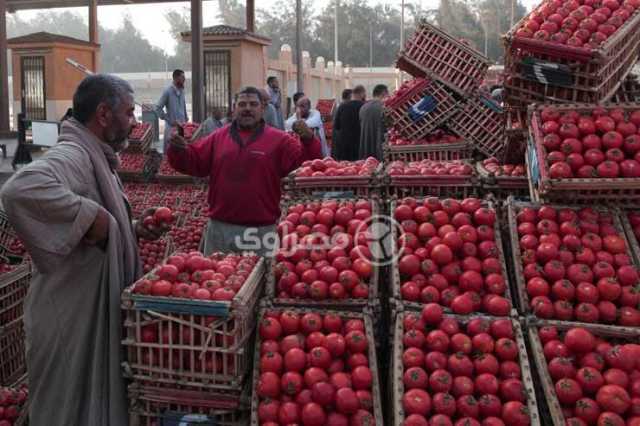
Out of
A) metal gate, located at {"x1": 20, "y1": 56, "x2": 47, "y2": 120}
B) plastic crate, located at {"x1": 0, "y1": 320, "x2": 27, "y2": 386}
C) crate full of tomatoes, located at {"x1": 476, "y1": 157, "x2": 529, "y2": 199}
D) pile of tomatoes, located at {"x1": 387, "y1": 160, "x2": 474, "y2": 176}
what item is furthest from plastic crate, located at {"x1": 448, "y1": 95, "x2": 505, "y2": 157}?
metal gate, located at {"x1": 20, "y1": 56, "x2": 47, "y2": 120}

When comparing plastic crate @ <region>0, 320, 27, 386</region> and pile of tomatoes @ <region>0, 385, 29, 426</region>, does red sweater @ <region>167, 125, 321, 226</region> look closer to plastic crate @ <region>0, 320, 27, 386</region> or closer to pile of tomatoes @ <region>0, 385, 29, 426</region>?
plastic crate @ <region>0, 320, 27, 386</region>

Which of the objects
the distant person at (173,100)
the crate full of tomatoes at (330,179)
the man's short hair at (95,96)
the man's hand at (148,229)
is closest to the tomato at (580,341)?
the crate full of tomatoes at (330,179)

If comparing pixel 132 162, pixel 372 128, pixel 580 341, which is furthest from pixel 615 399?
pixel 132 162

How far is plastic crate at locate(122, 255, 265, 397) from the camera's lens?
119 inches

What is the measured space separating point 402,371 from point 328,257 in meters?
0.85

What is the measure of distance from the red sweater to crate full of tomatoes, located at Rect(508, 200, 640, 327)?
6.28 feet

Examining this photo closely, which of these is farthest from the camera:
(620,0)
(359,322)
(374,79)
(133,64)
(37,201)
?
(133,64)

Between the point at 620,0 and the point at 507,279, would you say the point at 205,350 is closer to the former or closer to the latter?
the point at 507,279

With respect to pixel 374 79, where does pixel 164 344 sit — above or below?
below

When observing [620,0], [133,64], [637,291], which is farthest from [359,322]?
[133,64]

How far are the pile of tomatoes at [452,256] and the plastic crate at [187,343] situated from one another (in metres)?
1.00

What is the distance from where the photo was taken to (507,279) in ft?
11.8

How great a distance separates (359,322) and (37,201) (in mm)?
1618

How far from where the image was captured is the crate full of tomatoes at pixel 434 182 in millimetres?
4590
